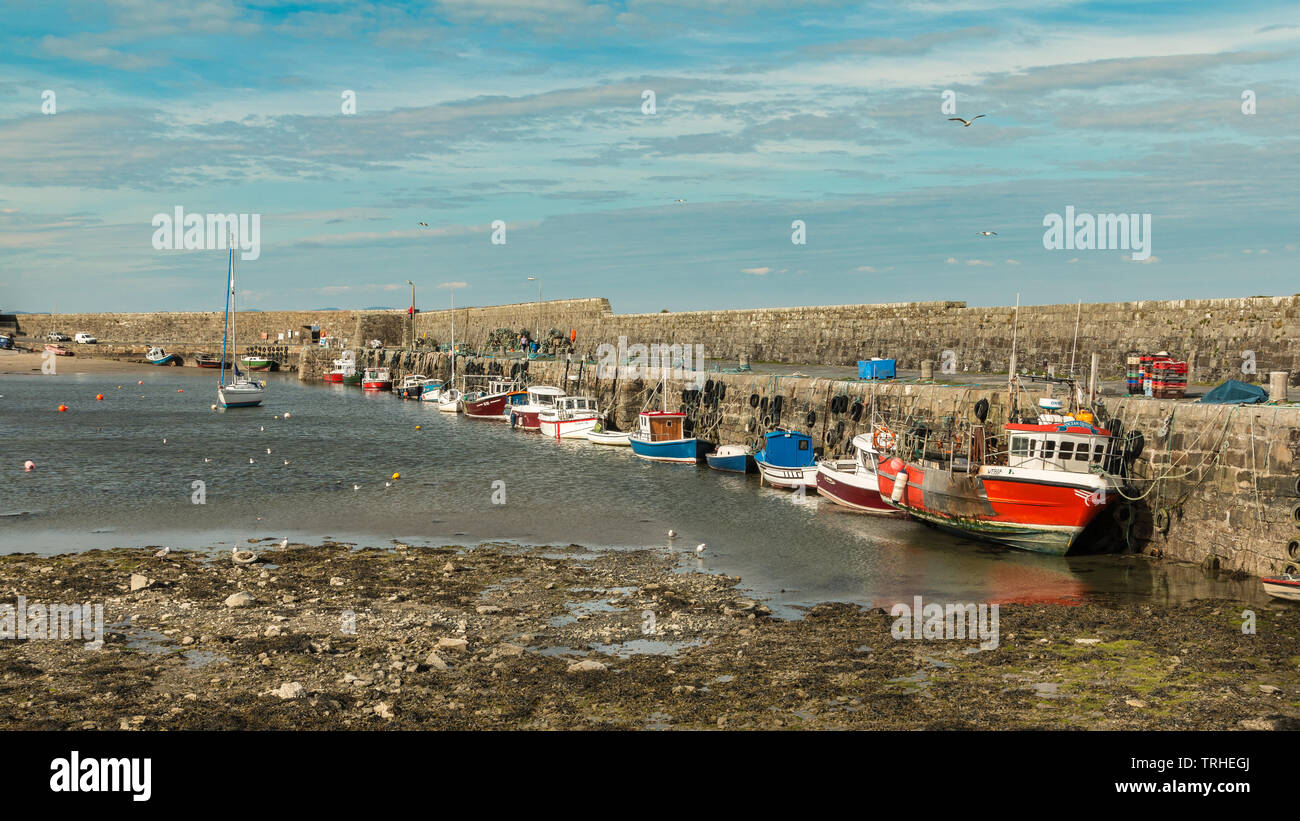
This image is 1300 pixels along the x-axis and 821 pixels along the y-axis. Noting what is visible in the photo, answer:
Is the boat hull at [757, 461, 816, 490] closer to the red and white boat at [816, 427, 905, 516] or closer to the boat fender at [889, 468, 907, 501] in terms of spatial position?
the red and white boat at [816, 427, 905, 516]

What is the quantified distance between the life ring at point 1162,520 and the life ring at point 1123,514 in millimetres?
471

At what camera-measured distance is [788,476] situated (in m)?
26.9

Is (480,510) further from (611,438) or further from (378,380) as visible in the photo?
(378,380)

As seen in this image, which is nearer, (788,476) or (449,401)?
(788,476)

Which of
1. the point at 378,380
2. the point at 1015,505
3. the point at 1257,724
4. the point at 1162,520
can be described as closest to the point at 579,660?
the point at 1257,724

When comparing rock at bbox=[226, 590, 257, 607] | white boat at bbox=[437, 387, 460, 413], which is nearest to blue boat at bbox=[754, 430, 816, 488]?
rock at bbox=[226, 590, 257, 607]

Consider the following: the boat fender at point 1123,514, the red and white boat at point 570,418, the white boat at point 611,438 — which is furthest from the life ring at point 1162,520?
the red and white boat at point 570,418

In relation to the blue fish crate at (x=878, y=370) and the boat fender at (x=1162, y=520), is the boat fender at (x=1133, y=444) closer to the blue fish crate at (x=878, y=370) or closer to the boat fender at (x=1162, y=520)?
the boat fender at (x=1162, y=520)

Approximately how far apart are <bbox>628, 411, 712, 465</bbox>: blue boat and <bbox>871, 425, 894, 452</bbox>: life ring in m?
8.71

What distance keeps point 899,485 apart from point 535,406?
22997 mm

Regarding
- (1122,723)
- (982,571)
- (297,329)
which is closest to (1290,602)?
(982,571)

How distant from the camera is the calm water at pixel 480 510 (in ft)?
56.6

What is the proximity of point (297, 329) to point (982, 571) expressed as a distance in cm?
9845
